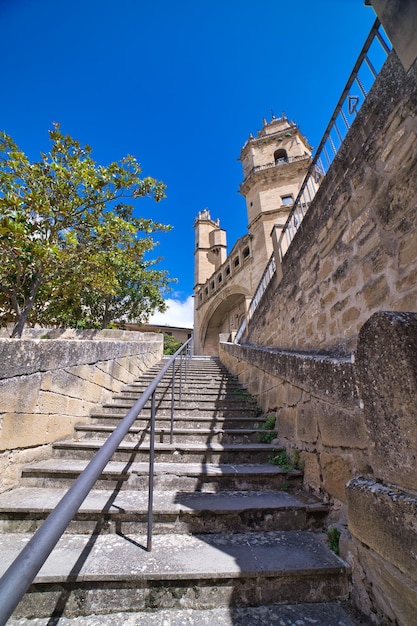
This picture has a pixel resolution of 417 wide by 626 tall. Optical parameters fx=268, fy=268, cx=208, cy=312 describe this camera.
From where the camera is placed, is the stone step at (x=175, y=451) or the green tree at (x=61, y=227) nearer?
the stone step at (x=175, y=451)

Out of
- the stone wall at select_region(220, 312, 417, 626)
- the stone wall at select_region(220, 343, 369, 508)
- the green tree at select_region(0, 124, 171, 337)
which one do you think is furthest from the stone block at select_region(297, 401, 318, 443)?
the green tree at select_region(0, 124, 171, 337)

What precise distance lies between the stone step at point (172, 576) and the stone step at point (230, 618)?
0.03 m

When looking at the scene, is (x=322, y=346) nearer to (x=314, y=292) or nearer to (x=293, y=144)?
(x=314, y=292)

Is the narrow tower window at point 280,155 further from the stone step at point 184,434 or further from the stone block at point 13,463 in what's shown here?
the stone block at point 13,463

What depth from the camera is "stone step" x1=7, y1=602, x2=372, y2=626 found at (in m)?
1.26

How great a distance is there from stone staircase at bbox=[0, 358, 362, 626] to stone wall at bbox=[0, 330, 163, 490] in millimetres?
161

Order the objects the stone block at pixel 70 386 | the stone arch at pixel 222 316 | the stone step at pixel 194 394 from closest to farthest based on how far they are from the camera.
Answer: the stone block at pixel 70 386 → the stone step at pixel 194 394 → the stone arch at pixel 222 316

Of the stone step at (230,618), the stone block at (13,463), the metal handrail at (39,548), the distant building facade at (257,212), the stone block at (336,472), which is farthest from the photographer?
the distant building facade at (257,212)

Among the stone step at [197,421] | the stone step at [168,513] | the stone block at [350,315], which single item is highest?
the stone block at [350,315]

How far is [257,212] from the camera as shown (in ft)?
52.7

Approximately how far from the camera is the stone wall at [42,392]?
2.12 metres

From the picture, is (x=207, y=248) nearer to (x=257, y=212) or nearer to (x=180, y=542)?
(x=257, y=212)

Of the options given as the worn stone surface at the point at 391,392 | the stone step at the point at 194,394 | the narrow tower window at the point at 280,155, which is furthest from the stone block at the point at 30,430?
the narrow tower window at the point at 280,155

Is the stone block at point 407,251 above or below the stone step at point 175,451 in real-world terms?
above
